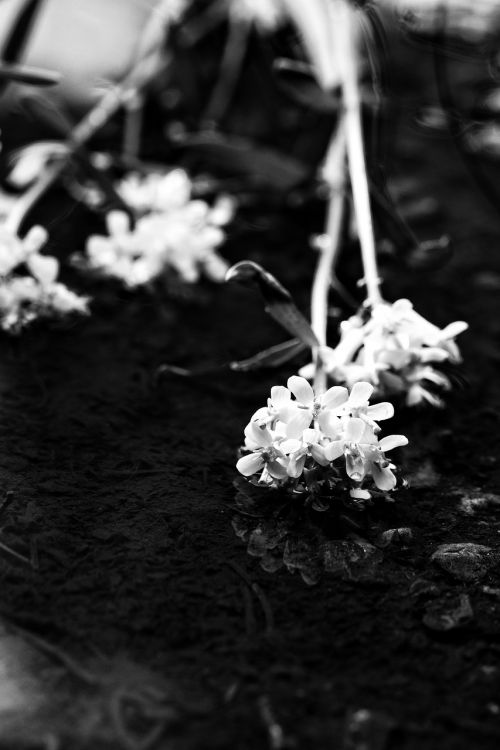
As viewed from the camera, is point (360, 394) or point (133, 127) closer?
point (360, 394)

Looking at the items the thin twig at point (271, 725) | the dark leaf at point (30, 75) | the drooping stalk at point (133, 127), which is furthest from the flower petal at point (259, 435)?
the drooping stalk at point (133, 127)

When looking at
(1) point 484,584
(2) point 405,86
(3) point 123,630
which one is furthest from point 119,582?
(2) point 405,86

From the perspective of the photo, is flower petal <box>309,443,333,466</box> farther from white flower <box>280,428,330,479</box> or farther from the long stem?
the long stem

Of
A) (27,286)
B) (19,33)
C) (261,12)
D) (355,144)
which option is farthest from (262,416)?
(261,12)

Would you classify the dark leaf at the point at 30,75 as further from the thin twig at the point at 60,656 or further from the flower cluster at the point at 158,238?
the thin twig at the point at 60,656

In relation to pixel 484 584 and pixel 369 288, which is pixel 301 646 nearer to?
pixel 484 584

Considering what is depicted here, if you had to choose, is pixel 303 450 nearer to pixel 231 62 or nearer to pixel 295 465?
pixel 295 465

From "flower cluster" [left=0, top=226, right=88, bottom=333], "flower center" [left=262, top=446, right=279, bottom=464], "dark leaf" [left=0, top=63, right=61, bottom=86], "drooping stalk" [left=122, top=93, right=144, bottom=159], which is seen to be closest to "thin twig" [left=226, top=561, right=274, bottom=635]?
"flower center" [left=262, top=446, right=279, bottom=464]
